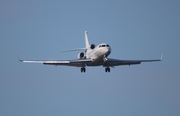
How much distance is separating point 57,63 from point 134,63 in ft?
36.9

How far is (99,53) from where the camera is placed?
67500mm

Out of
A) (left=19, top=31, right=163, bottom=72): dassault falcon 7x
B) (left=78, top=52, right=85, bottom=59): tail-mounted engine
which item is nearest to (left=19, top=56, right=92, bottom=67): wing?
(left=19, top=31, right=163, bottom=72): dassault falcon 7x

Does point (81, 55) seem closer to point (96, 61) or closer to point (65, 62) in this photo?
point (65, 62)

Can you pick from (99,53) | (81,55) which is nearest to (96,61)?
(99,53)

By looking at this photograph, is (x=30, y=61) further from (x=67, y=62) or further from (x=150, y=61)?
(x=150, y=61)

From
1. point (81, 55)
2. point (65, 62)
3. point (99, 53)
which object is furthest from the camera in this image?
point (81, 55)

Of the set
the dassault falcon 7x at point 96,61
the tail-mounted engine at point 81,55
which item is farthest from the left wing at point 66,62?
the tail-mounted engine at point 81,55

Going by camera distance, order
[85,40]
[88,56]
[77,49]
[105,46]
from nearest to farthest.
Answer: [105,46] → [88,56] → [77,49] → [85,40]

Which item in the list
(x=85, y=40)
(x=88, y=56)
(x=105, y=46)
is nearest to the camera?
(x=105, y=46)

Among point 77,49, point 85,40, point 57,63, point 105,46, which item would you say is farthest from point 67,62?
point 85,40

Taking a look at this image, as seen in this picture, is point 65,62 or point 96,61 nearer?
point 96,61

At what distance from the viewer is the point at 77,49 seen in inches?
3191

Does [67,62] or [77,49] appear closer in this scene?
[67,62]

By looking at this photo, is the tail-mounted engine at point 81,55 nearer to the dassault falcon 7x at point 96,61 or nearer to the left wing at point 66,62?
the dassault falcon 7x at point 96,61
